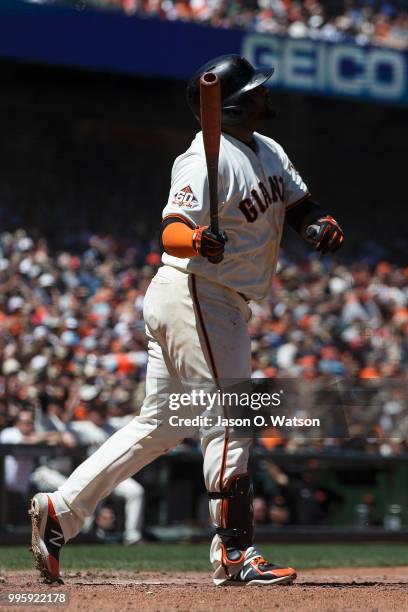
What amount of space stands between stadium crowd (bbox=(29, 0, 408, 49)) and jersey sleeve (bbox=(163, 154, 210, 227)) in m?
11.8

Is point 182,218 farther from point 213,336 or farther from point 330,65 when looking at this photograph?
point 330,65

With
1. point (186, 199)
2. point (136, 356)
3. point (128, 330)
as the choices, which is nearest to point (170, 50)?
point (128, 330)

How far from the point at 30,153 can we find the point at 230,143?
13.2 m

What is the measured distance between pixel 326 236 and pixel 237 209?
0.35 metres

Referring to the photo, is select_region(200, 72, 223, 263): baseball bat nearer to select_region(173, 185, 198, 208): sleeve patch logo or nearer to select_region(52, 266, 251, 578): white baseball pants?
select_region(173, 185, 198, 208): sleeve patch logo

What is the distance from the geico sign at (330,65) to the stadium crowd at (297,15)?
0.17m

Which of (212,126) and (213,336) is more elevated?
(212,126)

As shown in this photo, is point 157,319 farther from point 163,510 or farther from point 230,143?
point 163,510

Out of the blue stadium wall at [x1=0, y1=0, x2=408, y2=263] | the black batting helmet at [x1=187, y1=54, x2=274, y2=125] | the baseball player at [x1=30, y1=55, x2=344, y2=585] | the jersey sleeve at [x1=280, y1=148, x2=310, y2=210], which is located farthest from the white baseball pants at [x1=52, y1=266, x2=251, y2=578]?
the blue stadium wall at [x1=0, y1=0, x2=408, y2=263]

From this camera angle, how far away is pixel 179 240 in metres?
3.88

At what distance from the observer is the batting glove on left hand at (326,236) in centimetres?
417

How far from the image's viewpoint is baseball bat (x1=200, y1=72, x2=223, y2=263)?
376cm

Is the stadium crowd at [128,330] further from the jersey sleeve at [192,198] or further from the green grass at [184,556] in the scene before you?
the jersey sleeve at [192,198]

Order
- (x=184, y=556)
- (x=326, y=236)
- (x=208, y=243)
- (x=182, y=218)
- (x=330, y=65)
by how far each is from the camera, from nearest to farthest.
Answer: (x=208, y=243) < (x=182, y=218) < (x=326, y=236) < (x=184, y=556) < (x=330, y=65)
